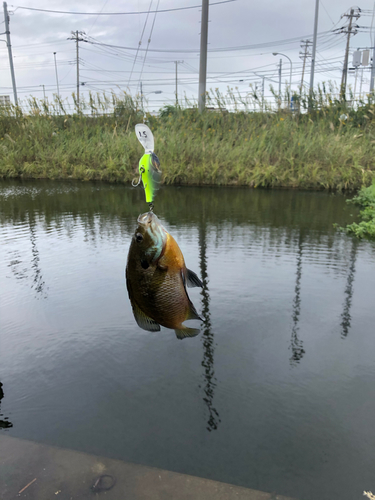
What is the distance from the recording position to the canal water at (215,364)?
264 centimetres

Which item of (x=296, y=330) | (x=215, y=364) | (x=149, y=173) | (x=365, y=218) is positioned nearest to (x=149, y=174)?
(x=149, y=173)

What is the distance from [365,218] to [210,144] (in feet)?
20.3

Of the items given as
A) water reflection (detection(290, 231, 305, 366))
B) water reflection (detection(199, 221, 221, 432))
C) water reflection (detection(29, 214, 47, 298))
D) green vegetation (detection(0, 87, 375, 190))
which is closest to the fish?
water reflection (detection(199, 221, 221, 432))

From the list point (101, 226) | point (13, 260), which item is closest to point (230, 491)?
point (13, 260)

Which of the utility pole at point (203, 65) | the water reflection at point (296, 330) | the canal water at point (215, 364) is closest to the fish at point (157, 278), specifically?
the canal water at point (215, 364)

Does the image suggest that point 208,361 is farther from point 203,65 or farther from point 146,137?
point 203,65

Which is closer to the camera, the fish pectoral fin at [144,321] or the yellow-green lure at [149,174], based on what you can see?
the yellow-green lure at [149,174]

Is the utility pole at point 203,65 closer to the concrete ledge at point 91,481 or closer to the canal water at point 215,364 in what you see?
the canal water at point 215,364

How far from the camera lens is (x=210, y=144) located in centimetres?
1335

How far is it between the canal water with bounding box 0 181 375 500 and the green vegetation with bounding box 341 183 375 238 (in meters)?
0.56

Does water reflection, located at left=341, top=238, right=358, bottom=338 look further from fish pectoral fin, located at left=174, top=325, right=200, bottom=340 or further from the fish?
the fish

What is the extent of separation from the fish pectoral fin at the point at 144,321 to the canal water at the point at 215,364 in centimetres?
144

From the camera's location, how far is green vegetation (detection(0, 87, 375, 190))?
500 inches

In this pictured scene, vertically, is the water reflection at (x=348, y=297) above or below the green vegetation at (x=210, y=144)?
below
